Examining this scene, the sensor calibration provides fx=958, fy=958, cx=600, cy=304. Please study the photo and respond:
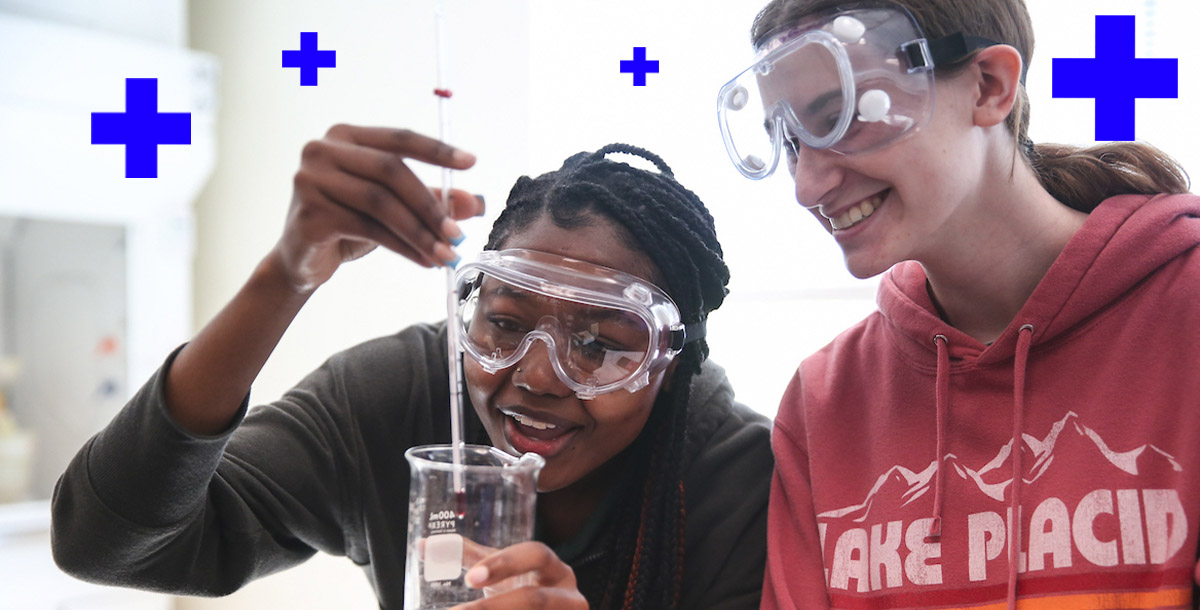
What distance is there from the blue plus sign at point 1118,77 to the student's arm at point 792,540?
892mm

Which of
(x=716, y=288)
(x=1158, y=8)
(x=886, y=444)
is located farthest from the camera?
(x=1158, y=8)

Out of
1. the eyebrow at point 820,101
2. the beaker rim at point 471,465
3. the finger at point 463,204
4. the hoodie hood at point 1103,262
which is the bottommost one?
the beaker rim at point 471,465

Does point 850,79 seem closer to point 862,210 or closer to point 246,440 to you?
point 862,210

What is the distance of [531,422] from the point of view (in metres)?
1.35

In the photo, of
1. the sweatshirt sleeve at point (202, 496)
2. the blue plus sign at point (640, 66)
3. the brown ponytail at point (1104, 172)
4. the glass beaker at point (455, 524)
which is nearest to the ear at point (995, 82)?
the brown ponytail at point (1104, 172)

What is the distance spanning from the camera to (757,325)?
2.26 m

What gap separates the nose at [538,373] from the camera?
1324 millimetres

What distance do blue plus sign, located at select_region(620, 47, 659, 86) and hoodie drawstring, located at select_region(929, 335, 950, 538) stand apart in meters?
1.25

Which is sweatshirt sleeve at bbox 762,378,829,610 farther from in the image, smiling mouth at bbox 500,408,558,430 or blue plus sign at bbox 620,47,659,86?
blue plus sign at bbox 620,47,659,86

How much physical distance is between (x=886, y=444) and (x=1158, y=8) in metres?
1.01

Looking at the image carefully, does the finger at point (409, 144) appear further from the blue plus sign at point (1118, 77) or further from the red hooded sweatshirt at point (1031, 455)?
the blue plus sign at point (1118, 77)

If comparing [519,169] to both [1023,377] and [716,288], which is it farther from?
[1023,377]

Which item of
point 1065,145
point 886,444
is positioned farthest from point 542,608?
point 1065,145

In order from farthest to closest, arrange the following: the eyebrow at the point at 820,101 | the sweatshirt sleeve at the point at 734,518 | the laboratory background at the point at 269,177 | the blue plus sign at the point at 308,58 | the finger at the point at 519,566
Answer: the blue plus sign at the point at 308,58
the laboratory background at the point at 269,177
the sweatshirt sleeve at the point at 734,518
the eyebrow at the point at 820,101
the finger at the point at 519,566
